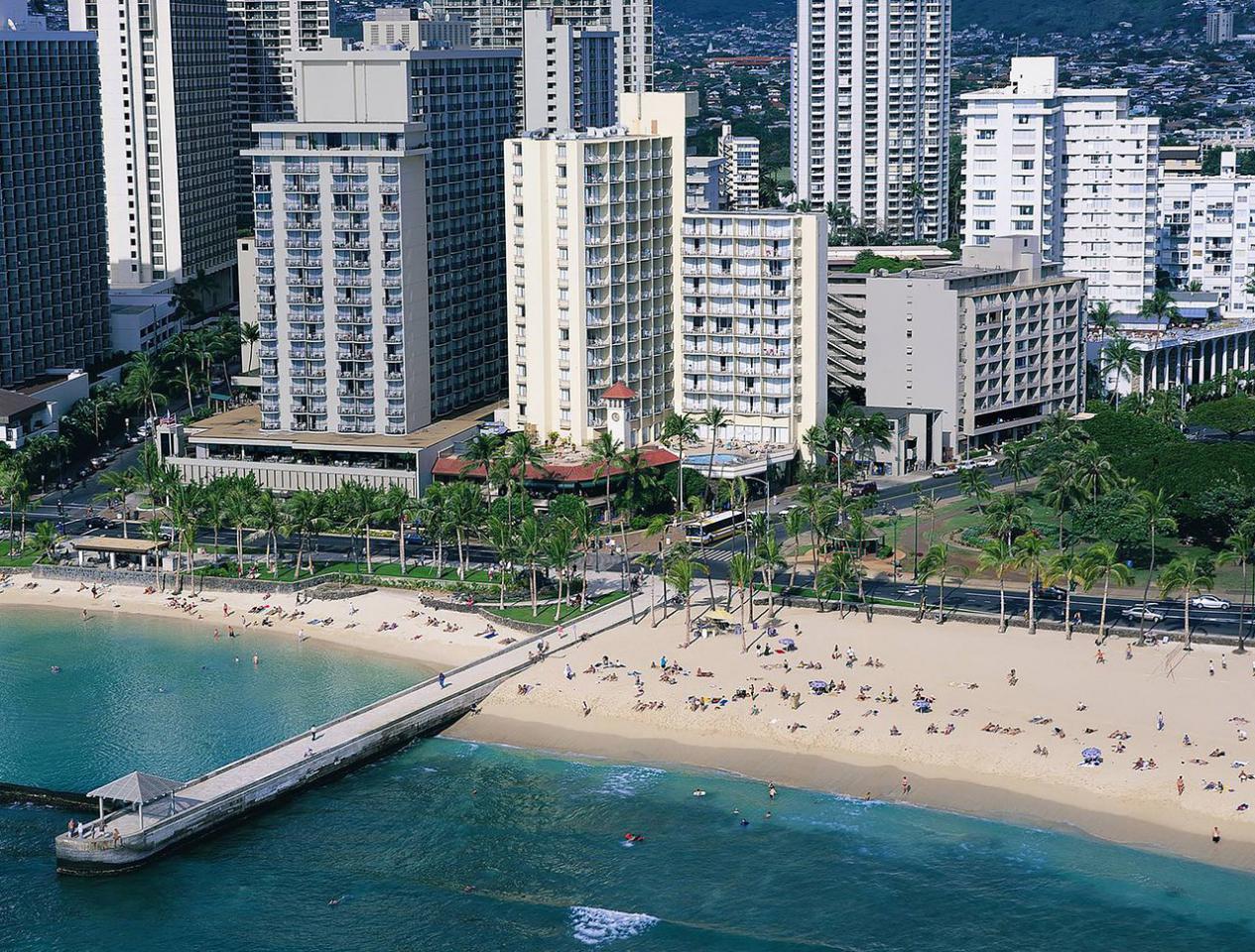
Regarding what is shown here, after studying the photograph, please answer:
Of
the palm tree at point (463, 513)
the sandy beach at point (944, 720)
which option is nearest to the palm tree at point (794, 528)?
the sandy beach at point (944, 720)

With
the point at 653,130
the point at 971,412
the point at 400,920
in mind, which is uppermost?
the point at 653,130

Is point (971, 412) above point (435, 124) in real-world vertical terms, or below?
below

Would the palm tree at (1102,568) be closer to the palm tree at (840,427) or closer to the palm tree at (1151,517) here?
the palm tree at (1151,517)

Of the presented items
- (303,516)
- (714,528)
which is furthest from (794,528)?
(303,516)

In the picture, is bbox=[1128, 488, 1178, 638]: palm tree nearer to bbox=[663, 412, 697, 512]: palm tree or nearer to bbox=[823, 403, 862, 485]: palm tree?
bbox=[823, 403, 862, 485]: palm tree

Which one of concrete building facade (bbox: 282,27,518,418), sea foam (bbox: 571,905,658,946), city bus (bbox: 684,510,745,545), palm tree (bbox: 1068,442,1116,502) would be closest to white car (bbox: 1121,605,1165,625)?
palm tree (bbox: 1068,442,1116,502)

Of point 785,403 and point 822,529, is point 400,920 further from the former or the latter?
point 785,403

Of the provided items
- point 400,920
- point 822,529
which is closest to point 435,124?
point 822,529

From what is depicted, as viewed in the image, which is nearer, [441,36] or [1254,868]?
[1254,868]
